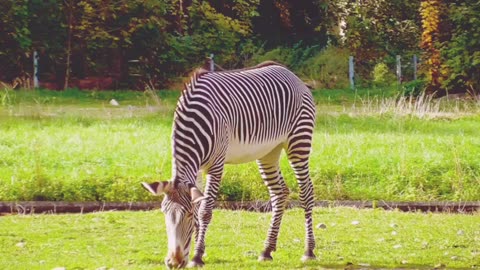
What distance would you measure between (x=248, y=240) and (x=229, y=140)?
1.95 m

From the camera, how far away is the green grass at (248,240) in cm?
937

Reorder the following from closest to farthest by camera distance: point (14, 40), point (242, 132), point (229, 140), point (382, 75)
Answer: point (229, 140)
point (242, 132)
point (14, 40)
point (382, 75)

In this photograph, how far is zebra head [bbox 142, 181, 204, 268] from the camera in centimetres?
796

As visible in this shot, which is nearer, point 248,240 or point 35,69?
point 248,240

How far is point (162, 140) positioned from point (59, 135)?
72.9 inches

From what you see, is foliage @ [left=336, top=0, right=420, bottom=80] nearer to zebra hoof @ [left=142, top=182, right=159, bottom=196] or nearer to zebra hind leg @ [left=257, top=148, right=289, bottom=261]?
zebra hind leg @ [left=257, top=148, right=289, bottom=261]

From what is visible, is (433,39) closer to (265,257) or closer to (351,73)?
(351,73)

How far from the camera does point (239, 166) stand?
1450 centimetres

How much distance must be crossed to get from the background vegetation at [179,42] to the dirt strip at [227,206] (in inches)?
622

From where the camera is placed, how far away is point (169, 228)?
8016 millimetres

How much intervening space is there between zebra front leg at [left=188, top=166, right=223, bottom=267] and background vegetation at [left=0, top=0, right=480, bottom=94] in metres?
20.5

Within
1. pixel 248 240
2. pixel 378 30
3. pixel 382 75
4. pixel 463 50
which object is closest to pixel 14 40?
pixel 463 50

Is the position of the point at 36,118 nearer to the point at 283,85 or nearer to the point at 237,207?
the point at 237,207

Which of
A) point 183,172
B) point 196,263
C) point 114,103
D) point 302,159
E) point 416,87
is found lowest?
point 114,103
